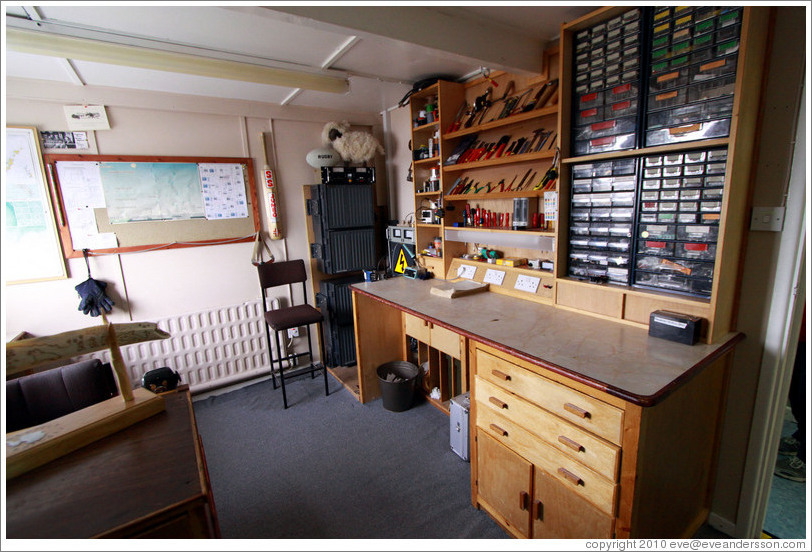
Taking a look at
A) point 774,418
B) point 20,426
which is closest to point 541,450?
point 774,418

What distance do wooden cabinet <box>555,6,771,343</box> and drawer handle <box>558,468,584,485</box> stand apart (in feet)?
2.53

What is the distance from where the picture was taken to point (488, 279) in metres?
2.50

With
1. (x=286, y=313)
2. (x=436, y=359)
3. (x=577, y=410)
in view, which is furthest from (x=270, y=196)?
(x=577, y=410)

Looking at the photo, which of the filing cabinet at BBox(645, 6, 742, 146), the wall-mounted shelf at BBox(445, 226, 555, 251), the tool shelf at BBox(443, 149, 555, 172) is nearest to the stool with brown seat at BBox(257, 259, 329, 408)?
the wall-mounted shelf at BBox(445, 226, 555, 251)

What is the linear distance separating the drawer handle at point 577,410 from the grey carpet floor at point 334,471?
82cm

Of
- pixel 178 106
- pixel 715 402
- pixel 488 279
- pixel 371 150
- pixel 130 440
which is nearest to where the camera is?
pixel 130 440

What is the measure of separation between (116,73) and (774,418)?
12.9ft

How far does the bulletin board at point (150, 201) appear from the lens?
2.55 m

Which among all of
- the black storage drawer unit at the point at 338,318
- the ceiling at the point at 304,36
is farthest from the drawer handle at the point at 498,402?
the black storage drawer unit at the point at 338,318

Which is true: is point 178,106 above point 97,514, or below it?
above

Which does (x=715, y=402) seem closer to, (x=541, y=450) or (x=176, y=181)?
(x=541, y=450)

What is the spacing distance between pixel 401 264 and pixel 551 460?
2.13 m

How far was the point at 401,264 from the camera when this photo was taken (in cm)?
331

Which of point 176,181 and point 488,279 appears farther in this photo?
point 176,181
